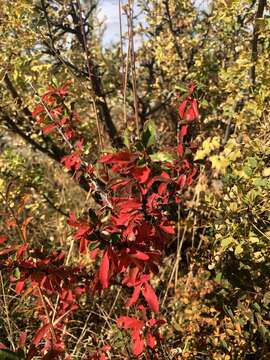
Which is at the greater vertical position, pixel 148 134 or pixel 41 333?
pixel 148 134

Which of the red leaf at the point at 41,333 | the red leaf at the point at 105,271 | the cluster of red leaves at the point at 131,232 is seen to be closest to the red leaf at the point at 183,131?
the cluster of red leaves at the point at 131,232

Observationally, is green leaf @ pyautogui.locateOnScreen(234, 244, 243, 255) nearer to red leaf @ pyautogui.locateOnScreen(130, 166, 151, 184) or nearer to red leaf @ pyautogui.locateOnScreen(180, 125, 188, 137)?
red leaf @ pyautogui.locateOnScreen(180, 125, 188, 137)

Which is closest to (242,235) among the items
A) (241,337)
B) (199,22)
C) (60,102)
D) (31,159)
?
(241,337)

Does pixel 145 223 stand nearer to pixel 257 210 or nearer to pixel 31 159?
pixel 257 210

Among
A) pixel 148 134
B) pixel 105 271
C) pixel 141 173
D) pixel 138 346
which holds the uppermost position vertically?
pixel 148 134

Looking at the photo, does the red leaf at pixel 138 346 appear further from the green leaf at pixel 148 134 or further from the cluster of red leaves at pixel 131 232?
the green leaf at pixel 148 134

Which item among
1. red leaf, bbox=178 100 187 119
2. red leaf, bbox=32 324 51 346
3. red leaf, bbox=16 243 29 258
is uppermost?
red leaf, bbox=178 100 187 119

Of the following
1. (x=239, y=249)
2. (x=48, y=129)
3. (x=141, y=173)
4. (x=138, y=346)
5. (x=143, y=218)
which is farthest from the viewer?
(x=48, y=129)

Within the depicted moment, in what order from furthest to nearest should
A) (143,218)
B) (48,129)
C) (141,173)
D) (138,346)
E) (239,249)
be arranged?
1. (48,129)
2. (239,249)
3. (138,346)
4. (143,218)
5. (141,173)

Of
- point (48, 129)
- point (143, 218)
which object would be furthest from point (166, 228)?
point (48, 129)

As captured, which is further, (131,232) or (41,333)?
(41,333)

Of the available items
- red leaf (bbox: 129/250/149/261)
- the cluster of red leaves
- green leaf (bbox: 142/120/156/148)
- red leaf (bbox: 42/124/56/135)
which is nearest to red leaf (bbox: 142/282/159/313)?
the cluster of red leaves

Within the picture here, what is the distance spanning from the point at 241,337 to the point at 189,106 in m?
1.07

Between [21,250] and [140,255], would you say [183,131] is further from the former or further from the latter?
[21,250]
